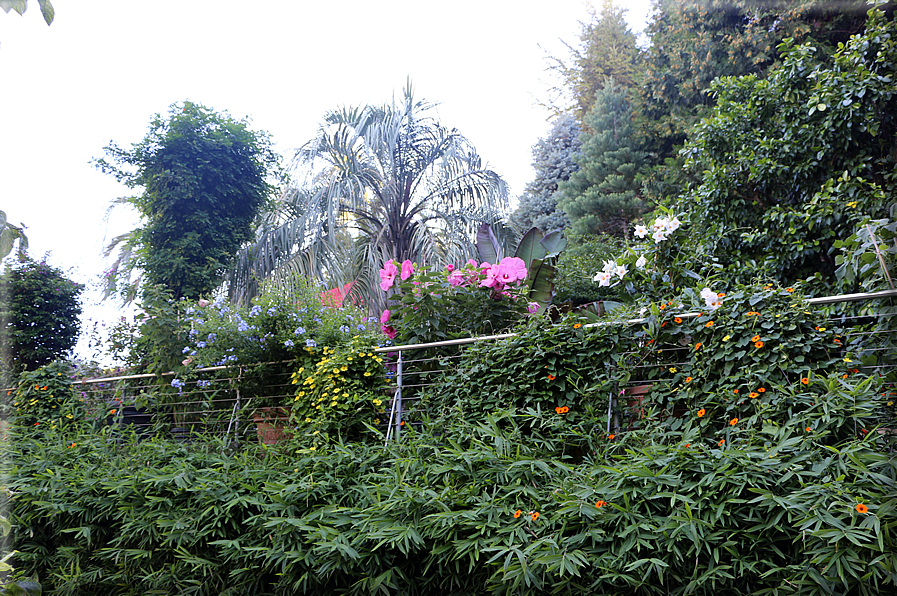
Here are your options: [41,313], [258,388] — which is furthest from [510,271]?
[41,313]

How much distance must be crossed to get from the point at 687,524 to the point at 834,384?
930mm

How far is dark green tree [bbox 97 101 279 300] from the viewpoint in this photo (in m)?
9.60

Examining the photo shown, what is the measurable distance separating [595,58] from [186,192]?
35.7ft

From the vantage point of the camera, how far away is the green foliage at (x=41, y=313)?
25.0ft

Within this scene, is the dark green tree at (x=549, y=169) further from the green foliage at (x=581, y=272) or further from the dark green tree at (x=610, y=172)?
the green foliage at (x=581, y=272)

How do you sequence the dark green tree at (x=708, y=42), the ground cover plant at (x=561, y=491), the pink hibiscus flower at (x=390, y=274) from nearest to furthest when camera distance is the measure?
the ground cover plant at (x=561, y=491) → the pink hibiscus flower at (x=390, y=274) → the dark green tree at (x=708, y=42)

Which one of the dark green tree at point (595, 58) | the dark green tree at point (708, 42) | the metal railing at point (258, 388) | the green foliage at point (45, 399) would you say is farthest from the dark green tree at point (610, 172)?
the green foliage at point (45, 399)

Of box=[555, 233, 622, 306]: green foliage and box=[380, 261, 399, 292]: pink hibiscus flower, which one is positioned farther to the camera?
box=[555, 233, 622, 306]: green foliage

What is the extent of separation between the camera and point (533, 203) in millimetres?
15406

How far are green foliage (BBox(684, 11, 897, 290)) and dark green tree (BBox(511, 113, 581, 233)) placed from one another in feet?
31.1

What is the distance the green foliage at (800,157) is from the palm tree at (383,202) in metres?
5.99

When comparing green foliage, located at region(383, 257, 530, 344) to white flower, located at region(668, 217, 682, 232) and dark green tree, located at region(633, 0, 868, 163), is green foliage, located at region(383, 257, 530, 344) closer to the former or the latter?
white flower, located at region(668, 217, 682, 232)

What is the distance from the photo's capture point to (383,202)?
11.1 meters

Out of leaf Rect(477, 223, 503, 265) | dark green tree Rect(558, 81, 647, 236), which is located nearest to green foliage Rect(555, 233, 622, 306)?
dark green tree Rect(558, 81, 647, 236)
